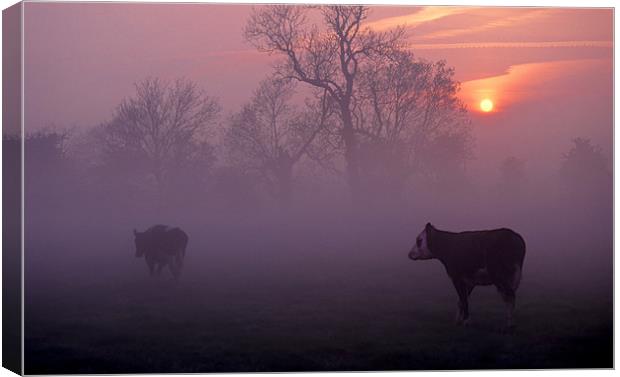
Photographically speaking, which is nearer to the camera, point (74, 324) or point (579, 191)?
point (74, 324)

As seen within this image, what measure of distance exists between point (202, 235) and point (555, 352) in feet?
13.3

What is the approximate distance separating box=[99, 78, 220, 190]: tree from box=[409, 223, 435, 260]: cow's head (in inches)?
97.2

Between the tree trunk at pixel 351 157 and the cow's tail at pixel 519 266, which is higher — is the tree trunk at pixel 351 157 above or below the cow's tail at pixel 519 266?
above

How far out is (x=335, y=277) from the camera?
623 inches

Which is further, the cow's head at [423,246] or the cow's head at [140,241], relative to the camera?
the cow's head at [423,246]

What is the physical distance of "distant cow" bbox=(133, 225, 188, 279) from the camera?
15.6 metres

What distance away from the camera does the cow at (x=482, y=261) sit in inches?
613

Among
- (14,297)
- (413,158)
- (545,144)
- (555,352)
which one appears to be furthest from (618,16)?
(14,297)

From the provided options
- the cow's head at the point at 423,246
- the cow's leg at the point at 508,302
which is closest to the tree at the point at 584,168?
the cow's leg at the point at 508,302

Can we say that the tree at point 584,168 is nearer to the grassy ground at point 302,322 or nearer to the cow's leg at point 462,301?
the grassy ground at point 302,322

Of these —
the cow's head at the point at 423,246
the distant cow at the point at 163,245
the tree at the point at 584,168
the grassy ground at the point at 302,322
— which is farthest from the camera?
the tree at the point at 584,168

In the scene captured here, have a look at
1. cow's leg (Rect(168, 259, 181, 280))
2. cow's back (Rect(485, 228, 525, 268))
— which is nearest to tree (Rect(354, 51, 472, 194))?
cow's back (Rect(485, 228, 525, 268))

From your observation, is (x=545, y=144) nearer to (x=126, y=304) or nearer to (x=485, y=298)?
(x=485, y=298)

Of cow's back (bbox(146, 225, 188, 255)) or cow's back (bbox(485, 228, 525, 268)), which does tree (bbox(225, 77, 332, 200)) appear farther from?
cow's back (bbox(485, 228, 525, 268))
